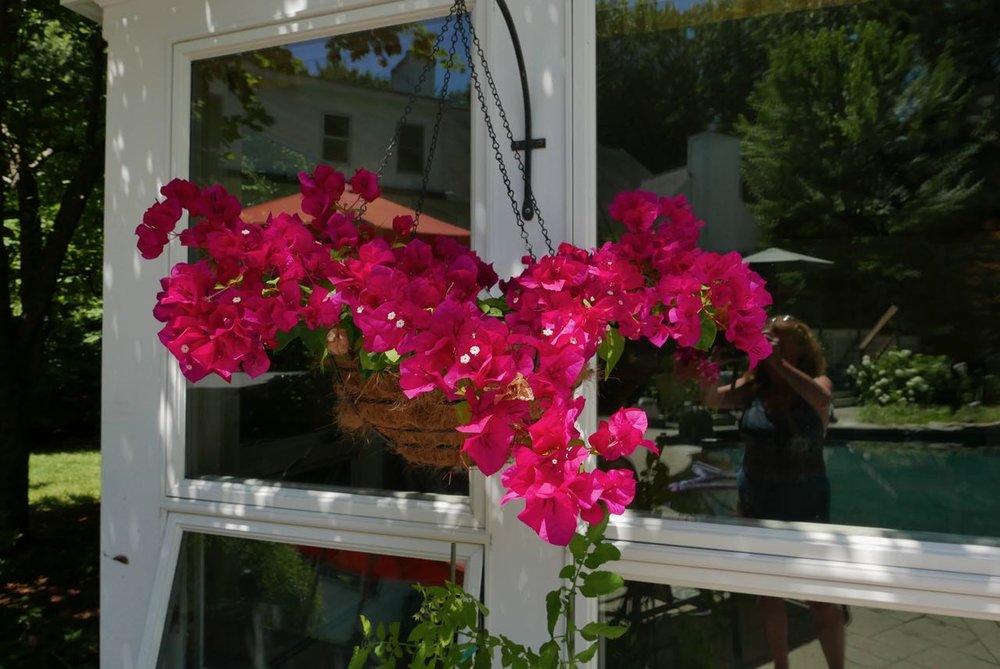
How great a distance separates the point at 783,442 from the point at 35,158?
5.44 m

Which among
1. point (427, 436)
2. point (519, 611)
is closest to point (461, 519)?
point (519, 611)

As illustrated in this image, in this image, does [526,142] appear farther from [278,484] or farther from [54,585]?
[54,585]

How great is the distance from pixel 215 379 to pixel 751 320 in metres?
1.65

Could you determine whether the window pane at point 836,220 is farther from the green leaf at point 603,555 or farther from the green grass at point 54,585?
the green grass at point 54,585

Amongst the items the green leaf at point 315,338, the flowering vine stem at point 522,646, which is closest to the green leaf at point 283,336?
the green leaf at point 315,338

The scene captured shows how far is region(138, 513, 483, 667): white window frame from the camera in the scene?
1.92 meters

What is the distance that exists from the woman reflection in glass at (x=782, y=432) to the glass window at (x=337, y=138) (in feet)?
4.16

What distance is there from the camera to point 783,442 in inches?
72.9

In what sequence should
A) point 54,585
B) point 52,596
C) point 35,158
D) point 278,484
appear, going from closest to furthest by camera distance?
point 278,484, point 52,596, point 54,585, point 35,158

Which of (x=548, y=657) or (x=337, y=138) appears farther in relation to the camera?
(x=337, y=138)

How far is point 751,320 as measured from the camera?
1405mm

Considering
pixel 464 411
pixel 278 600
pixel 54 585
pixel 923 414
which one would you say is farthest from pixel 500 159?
pixel 54 585

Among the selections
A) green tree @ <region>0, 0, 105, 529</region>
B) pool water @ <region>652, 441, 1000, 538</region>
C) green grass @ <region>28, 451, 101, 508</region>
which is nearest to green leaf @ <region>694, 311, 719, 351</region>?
pool water @ <region>652, 441, 1000, 538</region>

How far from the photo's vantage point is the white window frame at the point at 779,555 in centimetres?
158
